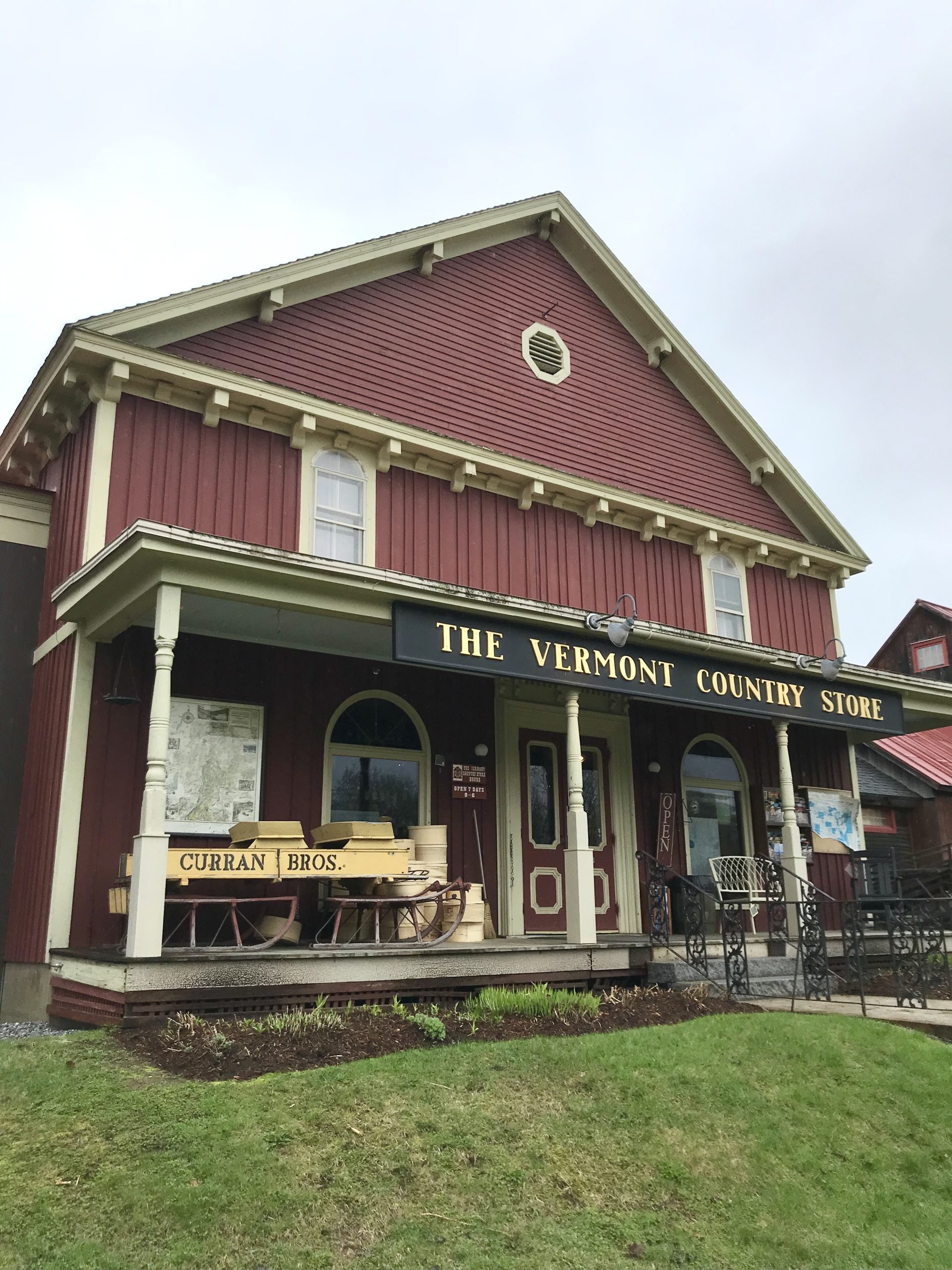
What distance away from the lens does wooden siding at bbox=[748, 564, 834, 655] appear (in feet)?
55.2

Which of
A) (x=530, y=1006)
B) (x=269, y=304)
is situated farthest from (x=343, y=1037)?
(x=269, y=304)

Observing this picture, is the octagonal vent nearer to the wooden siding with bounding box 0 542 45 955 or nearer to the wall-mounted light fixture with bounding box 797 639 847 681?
the wall-mounted light fixture with bounding box 797 639 847 681

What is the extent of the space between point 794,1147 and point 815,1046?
64.5 inches

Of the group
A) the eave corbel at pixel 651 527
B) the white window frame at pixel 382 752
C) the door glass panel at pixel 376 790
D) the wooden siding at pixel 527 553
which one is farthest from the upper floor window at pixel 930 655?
the door glass panel at pixel 376 790

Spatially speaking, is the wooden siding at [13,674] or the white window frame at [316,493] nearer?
the wooden siding at [13,674]

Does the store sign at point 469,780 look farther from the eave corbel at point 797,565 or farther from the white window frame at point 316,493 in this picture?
the eave corbel at point 797,565

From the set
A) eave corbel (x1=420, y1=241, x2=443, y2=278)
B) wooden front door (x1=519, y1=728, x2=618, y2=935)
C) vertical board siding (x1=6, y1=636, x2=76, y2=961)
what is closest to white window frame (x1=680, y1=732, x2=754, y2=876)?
wooden front door (x1=519, y1=728, x2=618, y2=935)

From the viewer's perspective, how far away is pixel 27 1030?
31.9ft

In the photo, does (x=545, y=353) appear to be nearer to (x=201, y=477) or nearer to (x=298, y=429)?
(x=298, y=429)

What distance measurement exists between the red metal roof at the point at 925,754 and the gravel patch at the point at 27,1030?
61.4 ft

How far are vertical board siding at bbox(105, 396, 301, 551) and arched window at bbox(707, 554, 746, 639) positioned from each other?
6904 mm

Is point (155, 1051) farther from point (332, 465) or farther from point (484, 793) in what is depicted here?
point (332, 465)

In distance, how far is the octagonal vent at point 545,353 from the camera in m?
15.7

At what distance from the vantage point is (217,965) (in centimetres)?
848
